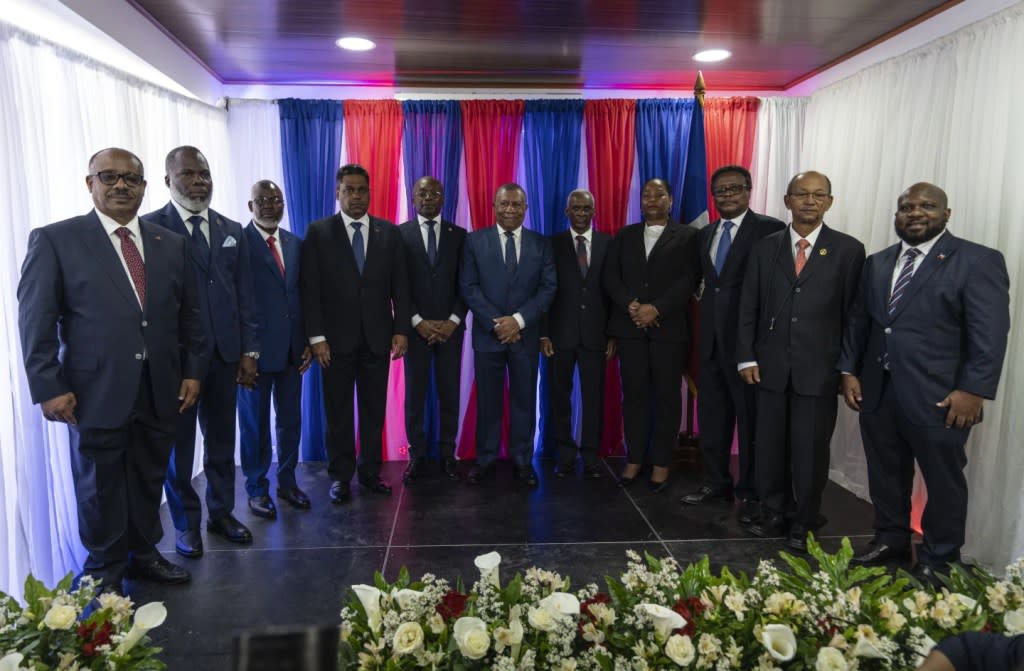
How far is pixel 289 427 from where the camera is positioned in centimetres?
409

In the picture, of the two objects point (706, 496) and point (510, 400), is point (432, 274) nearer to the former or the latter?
point (510, 400)

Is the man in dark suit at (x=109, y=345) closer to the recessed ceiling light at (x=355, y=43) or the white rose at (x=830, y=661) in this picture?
the recessed ceiling light at (x=355, y=43)

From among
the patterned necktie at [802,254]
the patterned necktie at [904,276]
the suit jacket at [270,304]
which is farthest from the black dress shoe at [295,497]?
the patterned necktie at [904,276]

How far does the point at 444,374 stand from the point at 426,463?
0.75m

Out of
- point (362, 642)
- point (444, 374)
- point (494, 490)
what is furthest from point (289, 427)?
point (362, 642)

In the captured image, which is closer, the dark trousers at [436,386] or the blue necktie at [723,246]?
the blue necktie at [723,246]

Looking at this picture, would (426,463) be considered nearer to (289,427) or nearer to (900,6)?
(289,427)

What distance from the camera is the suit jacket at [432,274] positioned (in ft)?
14.5

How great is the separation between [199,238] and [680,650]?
296 cm

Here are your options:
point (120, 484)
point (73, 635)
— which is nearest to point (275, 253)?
point (120, 484)

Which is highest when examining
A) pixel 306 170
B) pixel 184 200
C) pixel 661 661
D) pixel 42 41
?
pixel 42 41

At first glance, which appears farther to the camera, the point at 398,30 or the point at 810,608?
the point at 398,30

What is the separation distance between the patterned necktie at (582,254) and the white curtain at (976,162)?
→ 1729 mm

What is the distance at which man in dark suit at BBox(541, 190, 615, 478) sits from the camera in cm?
445
